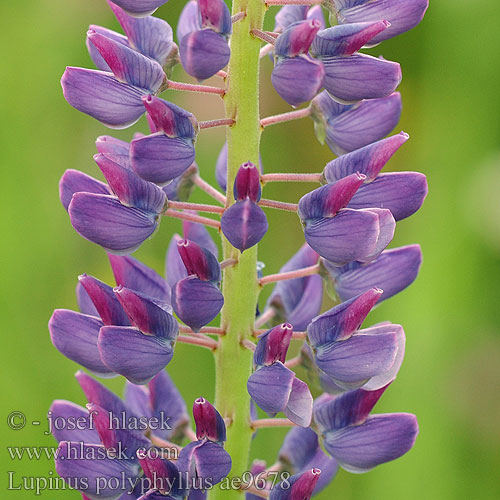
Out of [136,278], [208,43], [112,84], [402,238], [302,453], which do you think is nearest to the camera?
[208,43]

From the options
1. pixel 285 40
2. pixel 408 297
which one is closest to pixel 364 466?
pixel 285 40

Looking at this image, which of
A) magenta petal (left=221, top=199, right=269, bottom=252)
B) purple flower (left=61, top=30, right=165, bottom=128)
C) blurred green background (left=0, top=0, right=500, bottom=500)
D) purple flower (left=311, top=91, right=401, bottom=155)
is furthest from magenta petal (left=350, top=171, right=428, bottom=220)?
blurred green background (left=0, top=0, right=500, bottom=500)

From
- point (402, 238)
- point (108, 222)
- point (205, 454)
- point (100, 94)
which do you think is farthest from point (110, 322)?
point (402, 238)

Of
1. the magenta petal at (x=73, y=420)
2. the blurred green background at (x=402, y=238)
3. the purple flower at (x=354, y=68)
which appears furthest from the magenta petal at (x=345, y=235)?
the blurred green background at (x=402, y=238)

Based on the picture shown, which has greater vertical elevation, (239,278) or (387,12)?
(387,12)

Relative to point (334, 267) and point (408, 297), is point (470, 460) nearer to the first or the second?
point (408, 297)

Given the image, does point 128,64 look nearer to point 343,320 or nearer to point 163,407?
point 343,320

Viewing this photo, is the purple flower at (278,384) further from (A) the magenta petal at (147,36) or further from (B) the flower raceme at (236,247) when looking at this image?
(A) the magenta petal at (147,36)
